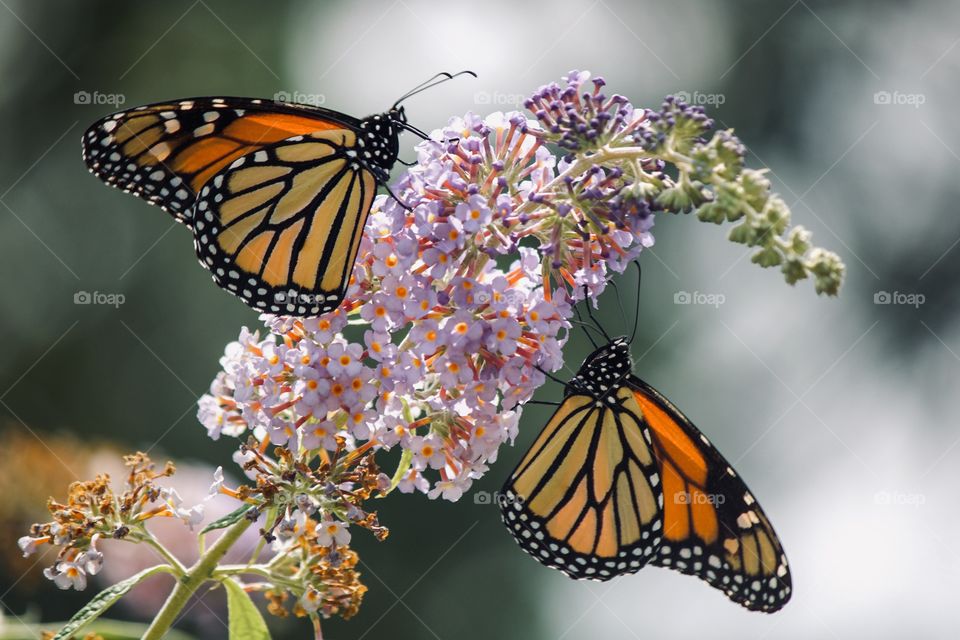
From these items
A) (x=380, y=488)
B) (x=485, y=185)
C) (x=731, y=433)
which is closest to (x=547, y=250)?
(x=485, y=185)

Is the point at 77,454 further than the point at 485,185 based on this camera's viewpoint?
Yes

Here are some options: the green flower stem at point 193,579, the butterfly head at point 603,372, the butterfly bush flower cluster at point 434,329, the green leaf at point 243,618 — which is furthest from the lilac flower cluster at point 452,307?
the butterfly head at point 603,372

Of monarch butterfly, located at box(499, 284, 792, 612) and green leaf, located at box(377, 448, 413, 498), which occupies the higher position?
monarch butterfly, located at box(499, 284, 792, 612)

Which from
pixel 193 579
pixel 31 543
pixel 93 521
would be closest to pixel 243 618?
pixel 193 579

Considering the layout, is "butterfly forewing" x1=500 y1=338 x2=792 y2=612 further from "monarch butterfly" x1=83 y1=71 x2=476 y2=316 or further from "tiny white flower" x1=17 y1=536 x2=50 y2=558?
"tiny white flower" x1=17 y1=536 x2=50 y2=558

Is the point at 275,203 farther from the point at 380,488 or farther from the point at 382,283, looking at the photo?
the point at 380,488

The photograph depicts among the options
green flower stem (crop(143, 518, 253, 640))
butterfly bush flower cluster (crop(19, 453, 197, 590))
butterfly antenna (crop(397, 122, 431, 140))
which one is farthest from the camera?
butterfly antenna (crop(397, 122, 431, 140))

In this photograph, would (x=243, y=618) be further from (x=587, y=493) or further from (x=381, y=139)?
(x=381, y=139)

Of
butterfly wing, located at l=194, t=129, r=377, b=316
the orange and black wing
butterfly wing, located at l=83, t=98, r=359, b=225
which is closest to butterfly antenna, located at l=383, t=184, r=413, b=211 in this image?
butterfly wing, located at l=194, t=129, r=377, b=316
